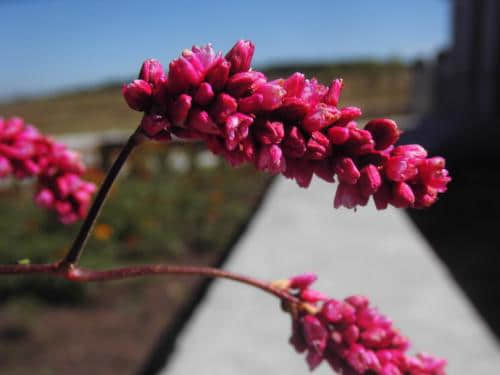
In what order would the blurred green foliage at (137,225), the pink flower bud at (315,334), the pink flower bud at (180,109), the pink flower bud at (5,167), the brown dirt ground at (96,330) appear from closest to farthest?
the pink flower bud at (180,109) < the pink flower bud at (315,334) < the pink flower bud at (5,167) < the brown dirt ground at (96,330) < the blurred green foliage at (137,225)

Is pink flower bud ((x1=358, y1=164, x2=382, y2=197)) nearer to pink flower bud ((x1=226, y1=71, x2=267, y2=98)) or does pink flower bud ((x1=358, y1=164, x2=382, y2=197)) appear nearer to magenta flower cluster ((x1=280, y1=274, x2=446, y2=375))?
pink flower bud ((x1=226, y1=71, x2=267, y2=98))

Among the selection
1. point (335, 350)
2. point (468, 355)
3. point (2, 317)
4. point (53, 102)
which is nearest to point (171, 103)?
point (335, 350)

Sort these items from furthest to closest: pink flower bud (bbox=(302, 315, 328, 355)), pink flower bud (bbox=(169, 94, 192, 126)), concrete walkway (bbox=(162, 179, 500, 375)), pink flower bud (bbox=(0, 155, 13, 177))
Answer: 1. concrete walkway (bbox=(162, 179, 500, 375))
2. pink flower bud (bbox=(0, 155, 13, 177))
3. pink flower bud (bbox=(302, 315, 328, 355))
4. pink flower bud (bbox=(169, 94, 192, 126))

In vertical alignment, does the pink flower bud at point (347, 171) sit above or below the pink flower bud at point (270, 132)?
below

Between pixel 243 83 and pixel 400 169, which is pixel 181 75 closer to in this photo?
pixel 243 83

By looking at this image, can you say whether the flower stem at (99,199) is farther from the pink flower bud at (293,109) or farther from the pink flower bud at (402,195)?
the pink flower bud at (402,195)

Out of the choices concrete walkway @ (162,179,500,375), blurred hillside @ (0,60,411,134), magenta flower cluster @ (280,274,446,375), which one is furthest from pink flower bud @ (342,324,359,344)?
blurred hillside @ (0,60,411,134)

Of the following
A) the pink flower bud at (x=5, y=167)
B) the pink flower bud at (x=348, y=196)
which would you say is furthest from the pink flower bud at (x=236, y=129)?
the pink flower bud at (x=5, y=167)

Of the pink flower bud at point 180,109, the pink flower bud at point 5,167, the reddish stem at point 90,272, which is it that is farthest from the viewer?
the pink flower bud at point 5,167
